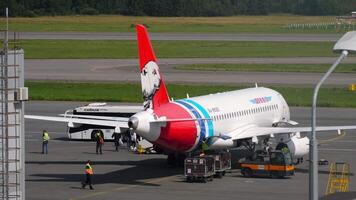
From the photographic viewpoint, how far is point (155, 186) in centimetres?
5300

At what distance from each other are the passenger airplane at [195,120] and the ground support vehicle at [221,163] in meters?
0.90

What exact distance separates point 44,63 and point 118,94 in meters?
34.1

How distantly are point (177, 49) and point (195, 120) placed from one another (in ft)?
326

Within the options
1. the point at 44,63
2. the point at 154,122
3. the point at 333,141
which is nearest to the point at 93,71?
the point at 44,63

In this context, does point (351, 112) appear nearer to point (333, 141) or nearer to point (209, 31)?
point (333, 141)

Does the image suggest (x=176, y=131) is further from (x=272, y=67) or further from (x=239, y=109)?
(x=272, y=67)

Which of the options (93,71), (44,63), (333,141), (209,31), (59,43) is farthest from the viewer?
(209,31)

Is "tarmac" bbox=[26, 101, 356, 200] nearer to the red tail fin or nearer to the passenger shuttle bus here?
the passenger shuttle bus

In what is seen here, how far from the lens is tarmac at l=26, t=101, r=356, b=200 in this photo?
165ft

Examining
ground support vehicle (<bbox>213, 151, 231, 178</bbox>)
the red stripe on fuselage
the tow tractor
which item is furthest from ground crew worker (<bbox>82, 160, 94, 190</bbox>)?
the tow tractor

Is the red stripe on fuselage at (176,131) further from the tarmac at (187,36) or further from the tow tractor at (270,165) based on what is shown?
the tarmac at (187,36)

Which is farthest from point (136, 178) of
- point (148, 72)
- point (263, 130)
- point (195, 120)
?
point (263, 130)

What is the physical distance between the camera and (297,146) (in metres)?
60.6

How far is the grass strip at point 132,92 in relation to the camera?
315 feet
